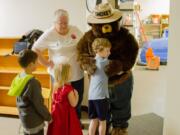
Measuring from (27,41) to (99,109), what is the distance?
176cm

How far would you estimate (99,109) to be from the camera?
2553mm

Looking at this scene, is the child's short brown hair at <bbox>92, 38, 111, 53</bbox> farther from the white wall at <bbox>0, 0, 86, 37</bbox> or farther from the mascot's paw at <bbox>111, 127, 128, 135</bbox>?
the white wall at <bbox>0, 0, 86, 37</bbox>

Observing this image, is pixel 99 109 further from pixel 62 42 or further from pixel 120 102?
pixel 62 42

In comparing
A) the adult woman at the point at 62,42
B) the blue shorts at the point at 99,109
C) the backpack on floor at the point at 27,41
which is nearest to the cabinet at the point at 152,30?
the backpack on floor at the point at 27,41

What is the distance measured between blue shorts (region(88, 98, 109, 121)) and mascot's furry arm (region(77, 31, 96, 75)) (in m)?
0.28

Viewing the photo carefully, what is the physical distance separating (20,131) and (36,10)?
6.50 ft

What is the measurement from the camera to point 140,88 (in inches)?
203

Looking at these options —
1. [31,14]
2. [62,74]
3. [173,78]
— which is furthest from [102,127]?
[31,14]

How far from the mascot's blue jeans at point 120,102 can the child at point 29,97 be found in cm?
69

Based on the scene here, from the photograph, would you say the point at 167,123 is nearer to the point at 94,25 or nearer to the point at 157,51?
the point at 94,25

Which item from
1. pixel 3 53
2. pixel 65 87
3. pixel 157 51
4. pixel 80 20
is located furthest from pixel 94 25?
pixel 157 51

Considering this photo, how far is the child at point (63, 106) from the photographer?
2.30 meters

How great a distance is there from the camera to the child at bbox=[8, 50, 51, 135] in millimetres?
2230

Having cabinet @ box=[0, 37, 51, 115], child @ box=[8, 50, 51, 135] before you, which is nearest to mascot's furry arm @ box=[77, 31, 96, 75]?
child @ box=[8, 50, 51, 135]
